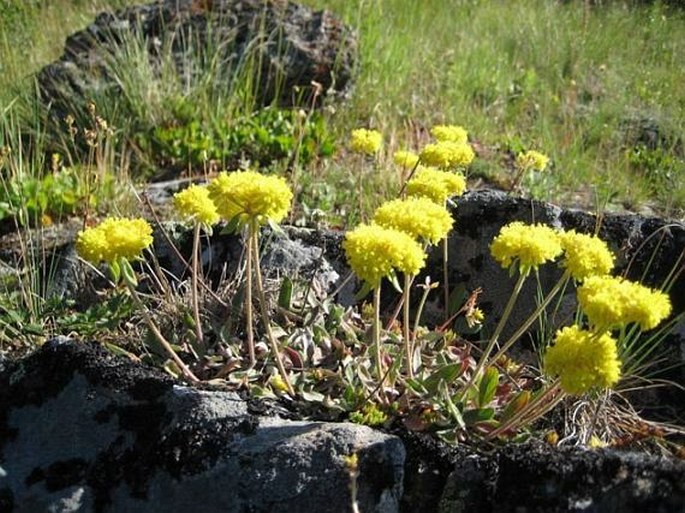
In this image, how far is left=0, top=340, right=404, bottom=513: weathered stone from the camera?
1782mm

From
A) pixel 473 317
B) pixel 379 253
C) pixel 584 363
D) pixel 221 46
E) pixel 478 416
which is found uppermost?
pixel 379 253

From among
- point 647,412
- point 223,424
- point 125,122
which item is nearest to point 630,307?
point 223,424

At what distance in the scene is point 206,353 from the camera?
228cm

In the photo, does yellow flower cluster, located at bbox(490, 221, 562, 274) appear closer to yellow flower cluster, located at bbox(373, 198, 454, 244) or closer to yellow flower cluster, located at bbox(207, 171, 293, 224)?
yellow flower cluster, located at bbox(373, 198, 454, 244)

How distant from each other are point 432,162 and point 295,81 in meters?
3.22

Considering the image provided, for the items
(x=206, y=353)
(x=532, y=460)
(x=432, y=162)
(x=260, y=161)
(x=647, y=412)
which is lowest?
(x=260, y=161)

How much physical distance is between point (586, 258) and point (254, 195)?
0.79 metres

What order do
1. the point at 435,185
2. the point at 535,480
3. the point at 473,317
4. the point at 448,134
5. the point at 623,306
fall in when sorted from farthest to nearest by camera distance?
the point at 448,134
the point at 473,317
the point at 435,185
the point at 535,480
the point at 623,306

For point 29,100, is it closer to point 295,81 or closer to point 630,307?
point 295,81

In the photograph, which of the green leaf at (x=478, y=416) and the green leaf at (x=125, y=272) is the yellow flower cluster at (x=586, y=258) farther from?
the green leaf at (x=125, y=272)

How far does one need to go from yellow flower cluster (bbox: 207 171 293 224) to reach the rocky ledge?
1.55 feet

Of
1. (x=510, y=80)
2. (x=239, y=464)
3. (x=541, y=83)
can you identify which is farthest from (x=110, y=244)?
(x=541, y=83)

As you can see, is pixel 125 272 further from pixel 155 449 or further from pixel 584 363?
pixel 584 363

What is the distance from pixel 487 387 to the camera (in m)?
2.02
